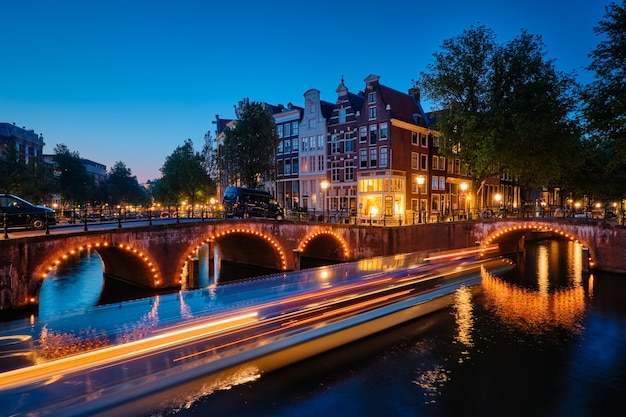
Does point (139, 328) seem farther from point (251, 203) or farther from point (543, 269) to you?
point (543, 269)

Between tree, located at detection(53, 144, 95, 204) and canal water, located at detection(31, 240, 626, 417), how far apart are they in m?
44.9

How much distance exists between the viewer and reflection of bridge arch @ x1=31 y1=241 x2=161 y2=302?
1934cm

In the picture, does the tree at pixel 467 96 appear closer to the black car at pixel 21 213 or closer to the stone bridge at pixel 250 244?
the stone bridge at pixel 250 244

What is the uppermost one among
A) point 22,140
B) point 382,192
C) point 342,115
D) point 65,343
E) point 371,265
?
point 22,140

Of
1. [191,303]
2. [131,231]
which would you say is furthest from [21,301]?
[191,303]

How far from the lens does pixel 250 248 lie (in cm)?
3400

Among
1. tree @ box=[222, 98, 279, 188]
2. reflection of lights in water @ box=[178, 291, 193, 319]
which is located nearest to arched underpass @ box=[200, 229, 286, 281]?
tree @ box=[222, 98, 279, 188]

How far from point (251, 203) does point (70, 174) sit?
130 feet

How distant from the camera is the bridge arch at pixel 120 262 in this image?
1930 centimetres

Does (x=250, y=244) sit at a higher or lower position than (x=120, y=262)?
higher

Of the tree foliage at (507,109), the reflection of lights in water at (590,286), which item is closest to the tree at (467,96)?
the tree foliage at (507,109)

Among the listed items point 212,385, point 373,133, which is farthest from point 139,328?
point 373,133

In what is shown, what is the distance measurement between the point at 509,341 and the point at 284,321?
30.8 feet

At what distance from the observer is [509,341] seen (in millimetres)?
15844
